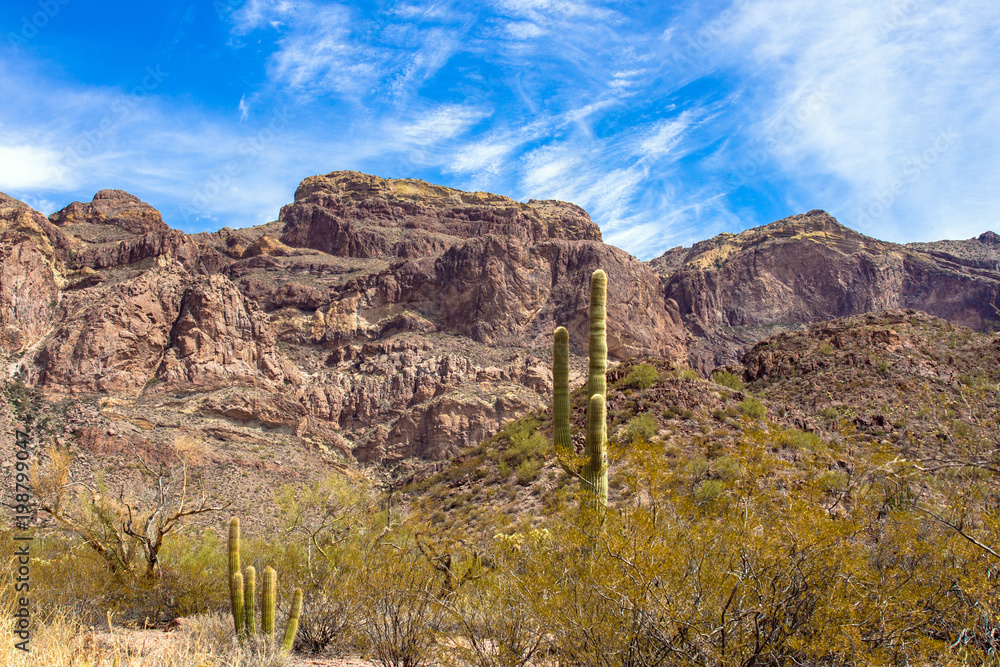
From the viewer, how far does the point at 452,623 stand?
7.97 m

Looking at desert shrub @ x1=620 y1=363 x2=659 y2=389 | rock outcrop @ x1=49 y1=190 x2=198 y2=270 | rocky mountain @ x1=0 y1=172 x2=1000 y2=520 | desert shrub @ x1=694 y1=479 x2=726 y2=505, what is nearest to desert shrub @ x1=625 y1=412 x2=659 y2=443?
desert shrub @ x1=620 y1=363 x2=659 y2=389

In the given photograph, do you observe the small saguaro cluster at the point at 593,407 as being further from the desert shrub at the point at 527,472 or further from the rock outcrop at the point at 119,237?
the rock outcrop at the point at 119,237

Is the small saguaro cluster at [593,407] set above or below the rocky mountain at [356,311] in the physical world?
below

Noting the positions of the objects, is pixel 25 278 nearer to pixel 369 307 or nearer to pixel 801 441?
pixel 369 307

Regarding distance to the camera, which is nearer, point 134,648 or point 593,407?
point 134,648

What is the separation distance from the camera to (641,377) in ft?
95.8

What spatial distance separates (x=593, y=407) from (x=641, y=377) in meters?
18.4

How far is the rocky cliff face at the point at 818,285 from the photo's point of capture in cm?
9788

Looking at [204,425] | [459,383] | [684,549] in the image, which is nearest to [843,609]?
[684,549]

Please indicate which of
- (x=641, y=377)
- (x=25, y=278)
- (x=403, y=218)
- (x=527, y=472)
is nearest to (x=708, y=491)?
(x=527, y=472)

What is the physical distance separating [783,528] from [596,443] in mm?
5414

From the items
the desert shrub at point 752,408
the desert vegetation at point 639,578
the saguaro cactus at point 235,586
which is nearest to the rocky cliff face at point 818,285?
the desert shrub at point 752,408

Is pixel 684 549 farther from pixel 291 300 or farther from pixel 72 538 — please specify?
pixel 291 300

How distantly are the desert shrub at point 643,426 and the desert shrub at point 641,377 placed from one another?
442 cm
